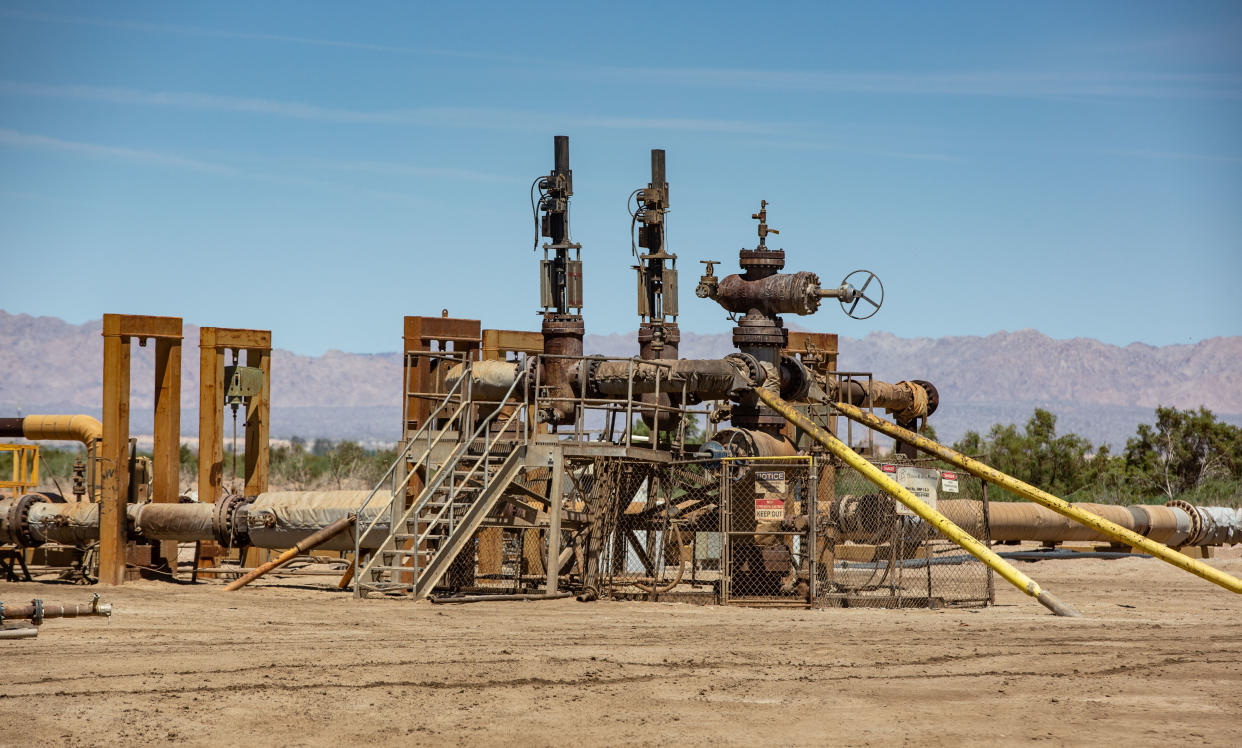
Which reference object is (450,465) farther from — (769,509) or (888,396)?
(888,396)

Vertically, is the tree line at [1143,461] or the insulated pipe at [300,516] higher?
the tree line at [1143,461]

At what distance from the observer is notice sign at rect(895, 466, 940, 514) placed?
19.2 meters

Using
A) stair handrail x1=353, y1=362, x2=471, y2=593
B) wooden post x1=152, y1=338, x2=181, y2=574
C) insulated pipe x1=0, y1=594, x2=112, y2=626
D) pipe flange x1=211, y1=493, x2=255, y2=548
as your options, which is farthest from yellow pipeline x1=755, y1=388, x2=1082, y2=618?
wooden post x1=152, y1=338, x2=181, y2=574

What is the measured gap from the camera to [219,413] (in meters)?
24.8

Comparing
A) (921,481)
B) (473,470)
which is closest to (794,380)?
(921,481)

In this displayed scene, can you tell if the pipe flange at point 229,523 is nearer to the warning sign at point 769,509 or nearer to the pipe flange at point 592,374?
the pipe flange at point 592,374

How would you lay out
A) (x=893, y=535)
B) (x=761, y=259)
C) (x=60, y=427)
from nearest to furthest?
(x=893, y=535)
(x=761, y=259)
(x=60, y=427)

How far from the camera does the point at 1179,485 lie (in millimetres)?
46812

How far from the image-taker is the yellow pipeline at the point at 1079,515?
1800 centimetres

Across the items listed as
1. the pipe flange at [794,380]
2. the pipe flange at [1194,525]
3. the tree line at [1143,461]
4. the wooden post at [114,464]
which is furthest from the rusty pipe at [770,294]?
the tree line at [1143,461]

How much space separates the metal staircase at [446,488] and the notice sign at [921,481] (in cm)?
512

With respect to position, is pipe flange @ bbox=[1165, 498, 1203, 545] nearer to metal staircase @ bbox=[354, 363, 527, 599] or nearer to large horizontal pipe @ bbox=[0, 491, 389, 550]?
metal staircase @ bbox=[354, 363, 527, 599]

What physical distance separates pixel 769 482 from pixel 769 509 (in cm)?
104

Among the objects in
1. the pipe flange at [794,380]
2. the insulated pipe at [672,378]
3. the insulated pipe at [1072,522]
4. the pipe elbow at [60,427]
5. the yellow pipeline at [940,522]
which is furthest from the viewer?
the insulated pipe at [1072,522]
